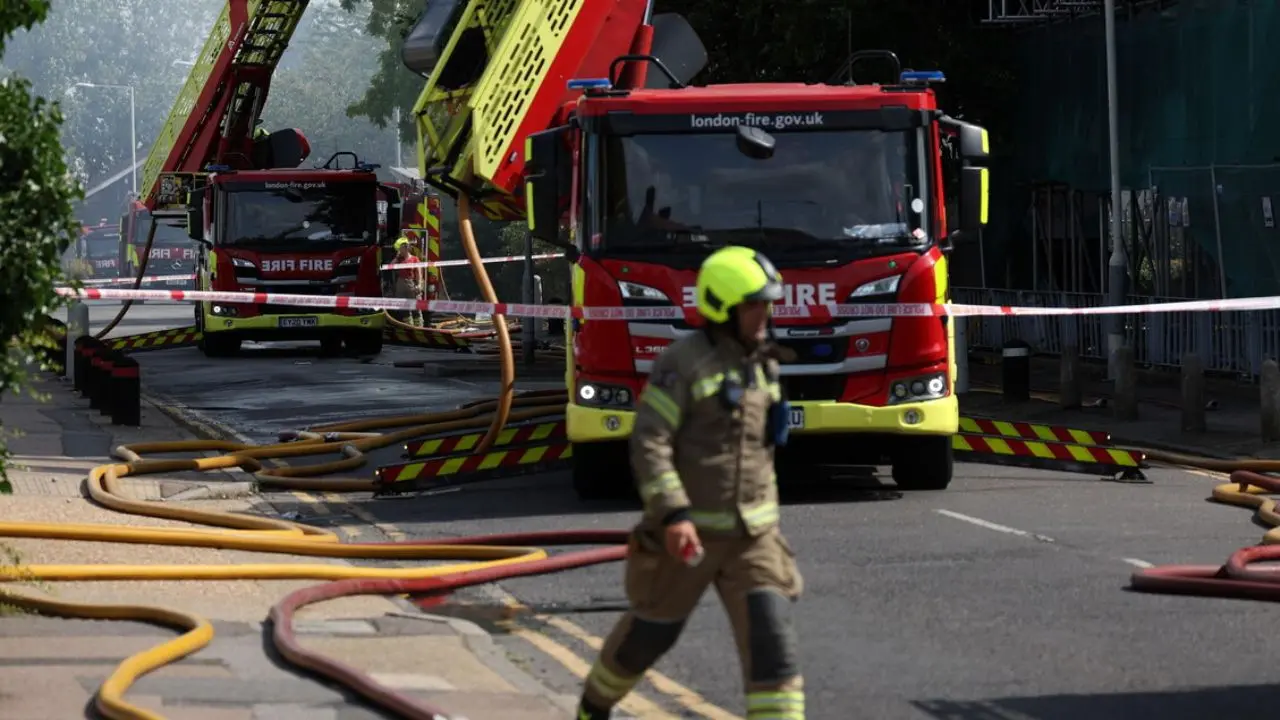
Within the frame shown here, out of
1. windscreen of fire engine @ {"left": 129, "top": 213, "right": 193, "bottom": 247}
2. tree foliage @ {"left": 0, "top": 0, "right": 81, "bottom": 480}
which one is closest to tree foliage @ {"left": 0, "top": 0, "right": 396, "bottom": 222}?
windscreen of fire engine @ {"left": 129, "top": 213, "right": 193, "bottom": 247}

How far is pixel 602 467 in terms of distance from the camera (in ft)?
49.6

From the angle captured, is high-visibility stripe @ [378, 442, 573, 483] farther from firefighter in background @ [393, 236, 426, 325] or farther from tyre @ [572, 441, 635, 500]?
firefighter in background @ [393, 236, 426, 325]

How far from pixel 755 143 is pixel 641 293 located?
119 centimetres

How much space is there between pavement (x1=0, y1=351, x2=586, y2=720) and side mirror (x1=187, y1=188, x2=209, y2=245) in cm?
2111

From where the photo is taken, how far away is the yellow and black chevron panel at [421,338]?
36.4 meters

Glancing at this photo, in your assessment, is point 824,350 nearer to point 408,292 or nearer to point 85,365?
point 85,365

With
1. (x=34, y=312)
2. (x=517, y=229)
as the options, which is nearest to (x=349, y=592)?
(x=34, y=312)

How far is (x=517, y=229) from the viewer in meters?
61.6

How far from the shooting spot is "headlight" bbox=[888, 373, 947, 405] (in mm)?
14703

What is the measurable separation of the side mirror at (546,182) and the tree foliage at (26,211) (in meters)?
5.54

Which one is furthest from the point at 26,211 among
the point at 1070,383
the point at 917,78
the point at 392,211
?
the point at 392,211

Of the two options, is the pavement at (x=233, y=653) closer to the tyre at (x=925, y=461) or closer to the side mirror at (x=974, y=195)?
the tyre at (x=925, y=461)

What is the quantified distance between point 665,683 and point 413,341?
2952cm

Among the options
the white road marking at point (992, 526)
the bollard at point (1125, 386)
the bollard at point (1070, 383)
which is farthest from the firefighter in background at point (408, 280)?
the white road marking at point (992, 526)
